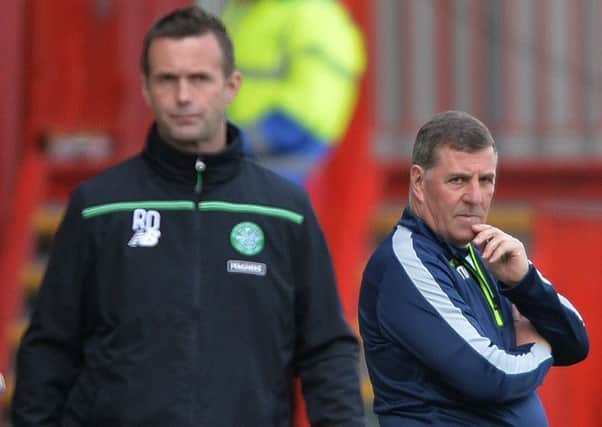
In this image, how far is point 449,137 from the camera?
371 cm

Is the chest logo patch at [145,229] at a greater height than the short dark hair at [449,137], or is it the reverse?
the short dark hair at [449,137]

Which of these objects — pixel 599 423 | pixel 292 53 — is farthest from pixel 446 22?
pixel 599 423

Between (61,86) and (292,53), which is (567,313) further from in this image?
(61,86)

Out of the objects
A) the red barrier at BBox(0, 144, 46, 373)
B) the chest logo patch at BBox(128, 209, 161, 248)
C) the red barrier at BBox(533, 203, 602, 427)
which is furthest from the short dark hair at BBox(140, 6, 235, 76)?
the red barrier at BBox(0, 144, 46, 373)

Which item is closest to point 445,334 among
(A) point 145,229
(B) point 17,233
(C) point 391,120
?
(A) point 145,229

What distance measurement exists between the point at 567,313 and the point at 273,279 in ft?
3.54

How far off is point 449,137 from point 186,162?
110cm

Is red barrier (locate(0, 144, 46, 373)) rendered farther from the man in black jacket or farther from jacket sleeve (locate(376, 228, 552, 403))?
jacket sleeve (locate(376, 228, 552, 403))

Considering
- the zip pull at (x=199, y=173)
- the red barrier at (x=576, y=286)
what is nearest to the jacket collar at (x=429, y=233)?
the zip pull at (x=199, y=173)

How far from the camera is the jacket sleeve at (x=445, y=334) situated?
3576 mm

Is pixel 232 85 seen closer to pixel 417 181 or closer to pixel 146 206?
pixel 146 206

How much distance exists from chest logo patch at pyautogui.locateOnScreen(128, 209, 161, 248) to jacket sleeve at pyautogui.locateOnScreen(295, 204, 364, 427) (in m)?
0.41

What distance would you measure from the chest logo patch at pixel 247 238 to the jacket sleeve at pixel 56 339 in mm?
412

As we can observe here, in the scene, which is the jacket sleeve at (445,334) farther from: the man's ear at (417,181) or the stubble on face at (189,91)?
the stubble on face at (189,91)
